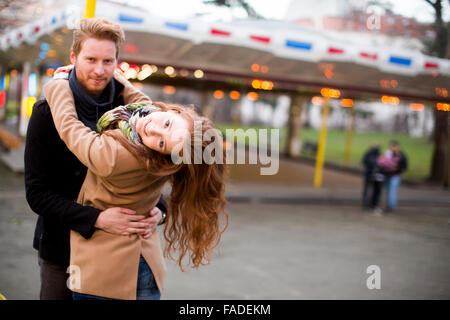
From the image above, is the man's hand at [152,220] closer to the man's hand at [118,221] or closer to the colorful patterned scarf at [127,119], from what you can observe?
the man's hand at [118,221]

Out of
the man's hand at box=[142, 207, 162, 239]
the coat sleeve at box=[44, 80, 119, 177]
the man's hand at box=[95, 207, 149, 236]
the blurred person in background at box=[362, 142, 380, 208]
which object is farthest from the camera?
the blurred person in background at box=[362, 142, 380, 208]

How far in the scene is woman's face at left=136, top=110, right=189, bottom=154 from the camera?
65.9 inches

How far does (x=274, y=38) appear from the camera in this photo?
10125 mm

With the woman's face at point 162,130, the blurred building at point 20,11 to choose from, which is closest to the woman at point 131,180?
the woman's face at point 162,130

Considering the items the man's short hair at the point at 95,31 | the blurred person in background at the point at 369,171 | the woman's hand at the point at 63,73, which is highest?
the man's short hair at the point at 95,31

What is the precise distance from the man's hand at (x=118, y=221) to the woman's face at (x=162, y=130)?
31cm

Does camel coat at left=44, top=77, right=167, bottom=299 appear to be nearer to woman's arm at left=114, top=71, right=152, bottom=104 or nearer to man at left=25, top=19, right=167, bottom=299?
man at left=25, top=19, right=167, bottom=299

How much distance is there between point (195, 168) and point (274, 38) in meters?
8.78

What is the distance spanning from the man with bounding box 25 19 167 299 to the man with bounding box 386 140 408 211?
9753 mm

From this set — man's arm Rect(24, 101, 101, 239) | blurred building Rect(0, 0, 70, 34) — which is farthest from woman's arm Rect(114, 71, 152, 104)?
blurred building Rect(0, 0, 70, 34)

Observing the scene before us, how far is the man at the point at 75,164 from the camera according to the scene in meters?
1.85

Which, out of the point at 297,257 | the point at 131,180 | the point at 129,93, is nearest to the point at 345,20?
the point at 297,257

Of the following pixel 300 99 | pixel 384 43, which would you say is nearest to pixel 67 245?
pixel 384 43
